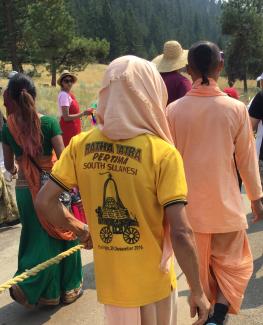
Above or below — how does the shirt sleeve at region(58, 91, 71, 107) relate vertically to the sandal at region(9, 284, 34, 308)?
above

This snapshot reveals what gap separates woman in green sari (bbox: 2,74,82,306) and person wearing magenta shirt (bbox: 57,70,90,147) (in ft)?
9.70

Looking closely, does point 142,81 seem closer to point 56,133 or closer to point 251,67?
point 56,133

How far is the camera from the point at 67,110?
6801 mm

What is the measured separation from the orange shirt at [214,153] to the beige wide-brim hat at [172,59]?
122cm

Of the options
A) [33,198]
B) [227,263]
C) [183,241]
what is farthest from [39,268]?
[183,241]

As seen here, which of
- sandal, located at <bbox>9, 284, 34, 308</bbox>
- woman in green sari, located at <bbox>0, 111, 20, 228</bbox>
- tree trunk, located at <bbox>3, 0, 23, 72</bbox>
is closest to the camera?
sandal, located at <bbox>9, 284, 34, 308</bbox>

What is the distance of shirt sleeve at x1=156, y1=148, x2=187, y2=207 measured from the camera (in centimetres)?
198

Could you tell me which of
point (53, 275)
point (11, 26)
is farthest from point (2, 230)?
point (11, 26)

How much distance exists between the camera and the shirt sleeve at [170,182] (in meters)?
1.98

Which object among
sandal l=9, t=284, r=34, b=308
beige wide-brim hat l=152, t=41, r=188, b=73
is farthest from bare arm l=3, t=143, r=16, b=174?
beige wide-brim hat l=152, t=41, r=188, b=73

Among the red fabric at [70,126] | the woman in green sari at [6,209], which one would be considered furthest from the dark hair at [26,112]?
the red fabric at [70,126]

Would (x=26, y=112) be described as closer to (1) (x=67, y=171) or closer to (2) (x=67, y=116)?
(1) (x=67, y=171)

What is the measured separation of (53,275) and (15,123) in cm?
123

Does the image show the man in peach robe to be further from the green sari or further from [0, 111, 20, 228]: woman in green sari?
[0, 111, 20, 228]: woman in green sari
